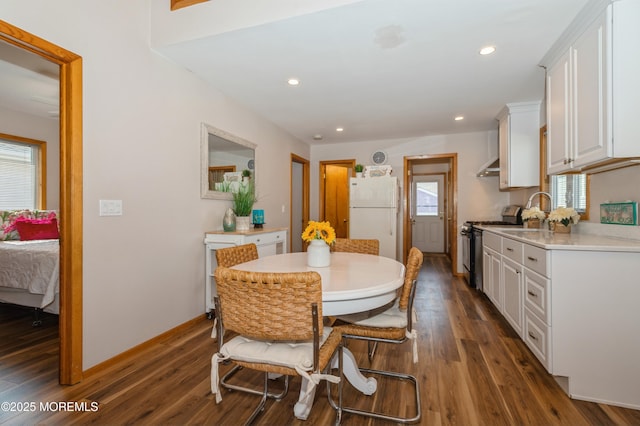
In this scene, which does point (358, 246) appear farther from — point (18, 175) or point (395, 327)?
point (18, 175)

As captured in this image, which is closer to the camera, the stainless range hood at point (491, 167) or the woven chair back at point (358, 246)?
the woven chair back at point (358, 246)

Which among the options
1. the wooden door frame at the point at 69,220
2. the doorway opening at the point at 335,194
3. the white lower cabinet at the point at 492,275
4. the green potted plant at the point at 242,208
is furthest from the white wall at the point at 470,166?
the wooden door frame at the point at 69,220

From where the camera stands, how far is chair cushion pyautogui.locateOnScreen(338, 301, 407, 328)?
1.67m

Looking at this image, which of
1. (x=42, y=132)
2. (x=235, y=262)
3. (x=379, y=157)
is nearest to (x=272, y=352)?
(x=235, y=262)

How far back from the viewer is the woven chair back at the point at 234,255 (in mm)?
1952

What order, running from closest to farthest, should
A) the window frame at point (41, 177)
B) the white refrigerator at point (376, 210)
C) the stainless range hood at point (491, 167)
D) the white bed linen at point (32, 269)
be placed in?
the white bed linen at point (32, 269)
the window frame at point (41, 177)
the stainless range hood at point (491, 167)
the white refrigerator at point (376, 210)

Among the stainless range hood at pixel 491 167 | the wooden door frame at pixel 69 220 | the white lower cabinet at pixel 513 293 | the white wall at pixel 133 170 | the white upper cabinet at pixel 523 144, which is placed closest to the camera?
the wooden door frame at pixel 69 220

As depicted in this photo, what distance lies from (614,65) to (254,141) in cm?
339

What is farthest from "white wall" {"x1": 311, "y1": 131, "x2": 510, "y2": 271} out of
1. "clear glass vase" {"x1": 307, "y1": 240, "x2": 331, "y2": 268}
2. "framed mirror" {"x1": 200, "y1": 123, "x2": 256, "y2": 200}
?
"clear glass vase" {"x1": 307, "y1": 240, "x2": 331, "y2": 268}

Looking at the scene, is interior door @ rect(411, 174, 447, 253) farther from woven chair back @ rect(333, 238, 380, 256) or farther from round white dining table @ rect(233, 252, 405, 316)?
round white dining table @ rect(233, 252, 405, 316)

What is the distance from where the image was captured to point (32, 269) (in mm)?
2701

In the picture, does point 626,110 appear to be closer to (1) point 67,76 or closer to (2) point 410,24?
(2) point 410,24

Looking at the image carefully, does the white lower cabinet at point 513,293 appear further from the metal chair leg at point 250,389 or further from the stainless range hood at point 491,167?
the stainless range hood at point 491,167

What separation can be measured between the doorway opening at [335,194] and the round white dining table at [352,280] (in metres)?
3.80
